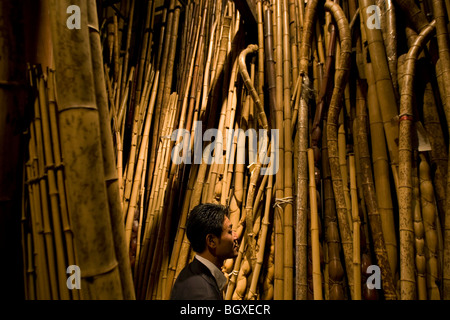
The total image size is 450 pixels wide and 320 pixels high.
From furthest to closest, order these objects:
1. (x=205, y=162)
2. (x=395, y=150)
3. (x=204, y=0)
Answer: (x=204, y=0) → (x=205, y=162) → (x=395, y=150)

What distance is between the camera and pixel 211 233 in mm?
1087

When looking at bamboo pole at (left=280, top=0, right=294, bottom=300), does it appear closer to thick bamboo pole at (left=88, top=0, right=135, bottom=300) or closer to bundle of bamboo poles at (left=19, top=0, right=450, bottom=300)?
bundle of bamboo poles at (left=19, top=0, right=450, bottom=300)

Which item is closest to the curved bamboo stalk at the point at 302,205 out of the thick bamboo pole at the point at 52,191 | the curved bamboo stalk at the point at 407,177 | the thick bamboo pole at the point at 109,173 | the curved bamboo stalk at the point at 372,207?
the curved bamboo stalk at the point at 372,207

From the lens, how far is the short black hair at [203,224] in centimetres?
109

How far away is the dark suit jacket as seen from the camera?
0.92 metres

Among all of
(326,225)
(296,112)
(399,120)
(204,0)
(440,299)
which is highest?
(204,0)

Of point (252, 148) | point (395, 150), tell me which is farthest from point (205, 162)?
point (395, 150)

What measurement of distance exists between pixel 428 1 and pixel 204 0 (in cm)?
149

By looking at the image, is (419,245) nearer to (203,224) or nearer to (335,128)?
(335,128)

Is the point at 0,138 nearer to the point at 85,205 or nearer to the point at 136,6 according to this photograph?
the point at 85,205

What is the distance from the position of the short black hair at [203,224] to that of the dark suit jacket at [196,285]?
0.07 metres

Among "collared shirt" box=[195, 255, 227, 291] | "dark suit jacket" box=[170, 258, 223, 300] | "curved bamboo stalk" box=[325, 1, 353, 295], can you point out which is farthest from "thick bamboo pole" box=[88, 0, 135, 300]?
Answer: "curved bamboo stalk" box=[325, 1, 353, 295]

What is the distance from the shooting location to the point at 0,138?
0.66m

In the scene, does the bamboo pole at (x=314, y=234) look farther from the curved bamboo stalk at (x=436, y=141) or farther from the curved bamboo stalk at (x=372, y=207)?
the curved bamboo stalk at (x=436, y=141)
